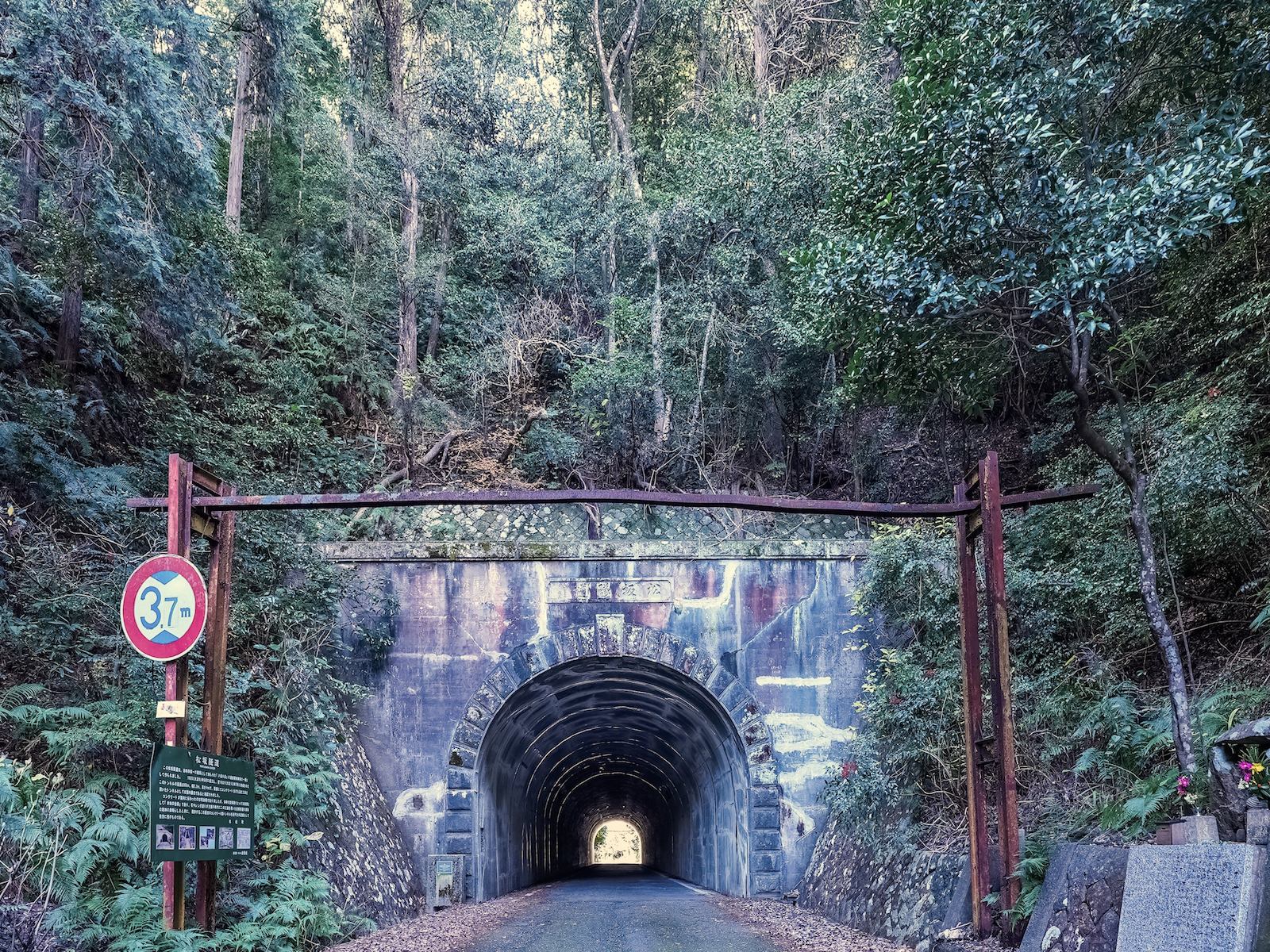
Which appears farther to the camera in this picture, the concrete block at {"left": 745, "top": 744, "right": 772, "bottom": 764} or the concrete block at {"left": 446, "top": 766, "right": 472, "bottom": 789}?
the concrete block at {"left": 745, "top": 744, "right": 772, "bottom": 764}

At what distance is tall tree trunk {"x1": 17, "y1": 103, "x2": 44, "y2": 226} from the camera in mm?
10000

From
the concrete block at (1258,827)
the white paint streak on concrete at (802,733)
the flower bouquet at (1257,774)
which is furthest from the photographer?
the white paint streak on concrete at (802,733)

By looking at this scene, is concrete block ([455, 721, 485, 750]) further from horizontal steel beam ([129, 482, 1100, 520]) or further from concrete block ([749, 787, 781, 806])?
horizontal steel beam ([129, 482, 1100, 520])

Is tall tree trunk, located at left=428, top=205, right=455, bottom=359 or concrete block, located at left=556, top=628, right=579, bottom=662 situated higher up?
tall tree trunk, located at left=428, top=205, right=455, bottom=359

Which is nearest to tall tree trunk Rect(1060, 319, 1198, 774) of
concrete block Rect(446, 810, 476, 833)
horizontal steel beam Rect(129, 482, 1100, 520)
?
horizontal steel beam Rect(129, 482, 1100, 520)

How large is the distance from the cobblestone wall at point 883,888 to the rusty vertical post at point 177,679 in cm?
563

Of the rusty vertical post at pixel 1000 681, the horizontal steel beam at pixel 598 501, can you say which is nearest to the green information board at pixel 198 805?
the horizontal steel beam at pixel 598 501

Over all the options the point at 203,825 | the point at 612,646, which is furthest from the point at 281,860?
the point at 612,646

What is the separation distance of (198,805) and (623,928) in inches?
208

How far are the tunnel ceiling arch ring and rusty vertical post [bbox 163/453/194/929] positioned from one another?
6833 millimetres

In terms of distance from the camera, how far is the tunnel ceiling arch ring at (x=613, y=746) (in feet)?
43.4

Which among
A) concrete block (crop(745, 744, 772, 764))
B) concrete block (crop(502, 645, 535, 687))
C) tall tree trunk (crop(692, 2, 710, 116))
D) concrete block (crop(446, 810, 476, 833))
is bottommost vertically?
concrete block (crop(446, 810, 476, 833))

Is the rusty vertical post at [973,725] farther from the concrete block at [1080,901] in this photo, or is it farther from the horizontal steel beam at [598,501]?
the concrete block at [1080,901]

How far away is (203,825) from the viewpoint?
625 cm
